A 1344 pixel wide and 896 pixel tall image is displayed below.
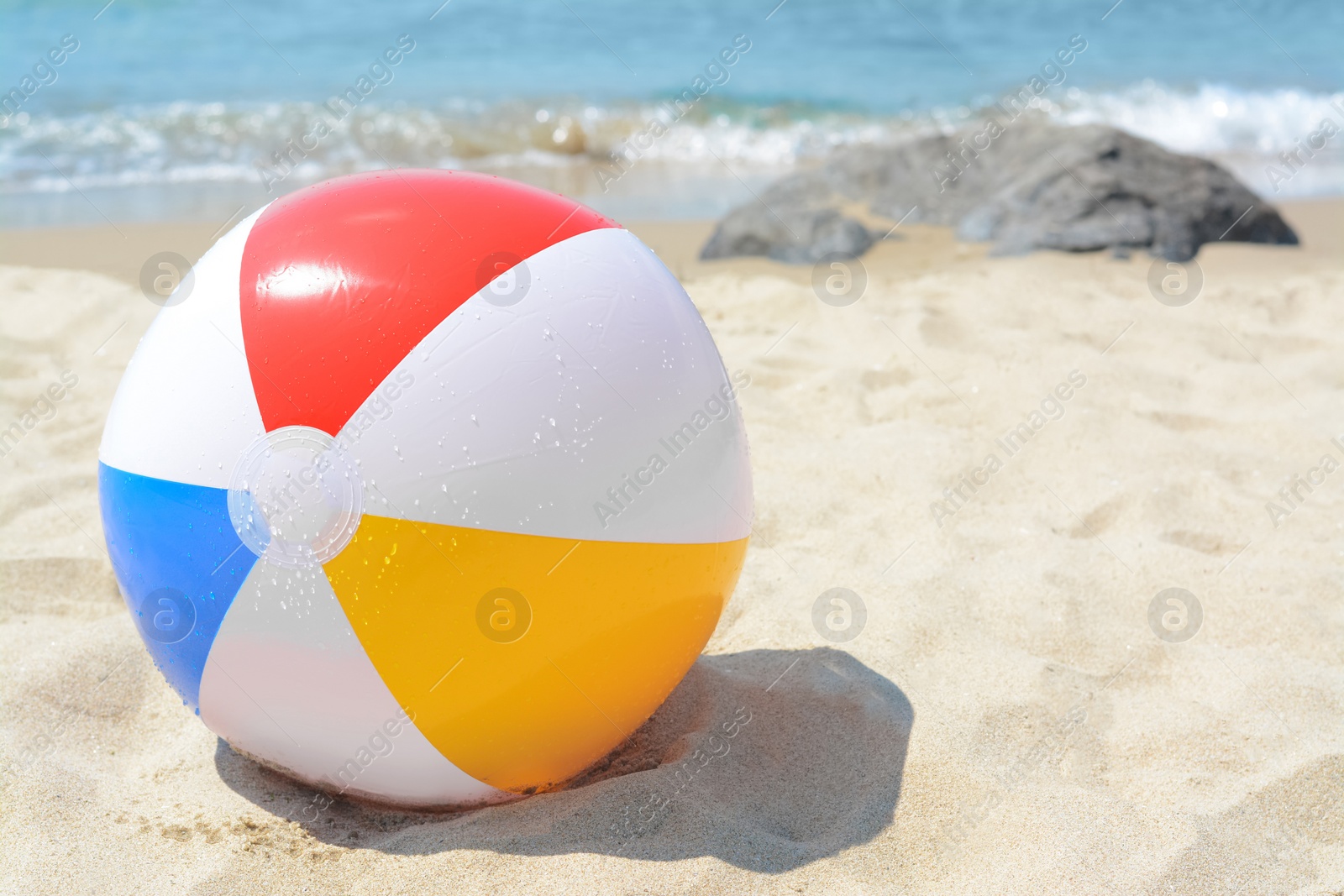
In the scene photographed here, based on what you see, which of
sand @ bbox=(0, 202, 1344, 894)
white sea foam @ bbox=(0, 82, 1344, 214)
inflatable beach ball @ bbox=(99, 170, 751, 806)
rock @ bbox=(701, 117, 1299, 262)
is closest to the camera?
inflatable beach ball @ bbox=(99, 170, 751, 806)

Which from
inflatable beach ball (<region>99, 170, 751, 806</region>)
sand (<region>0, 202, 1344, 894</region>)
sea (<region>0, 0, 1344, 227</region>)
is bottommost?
sea (<region>0, 0, 1344, 227</region>)

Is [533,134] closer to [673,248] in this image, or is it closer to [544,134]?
[544,134]

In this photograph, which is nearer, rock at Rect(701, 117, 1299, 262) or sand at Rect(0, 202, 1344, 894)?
sand at Rect(0, 202, 1344, 894)

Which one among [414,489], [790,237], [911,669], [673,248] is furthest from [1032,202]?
[414,489]

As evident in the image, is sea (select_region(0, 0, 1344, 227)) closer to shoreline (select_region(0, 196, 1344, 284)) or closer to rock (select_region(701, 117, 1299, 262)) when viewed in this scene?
shoreline (select_region(0, 196, 1344, 284))

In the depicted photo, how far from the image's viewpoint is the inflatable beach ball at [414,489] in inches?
88.5

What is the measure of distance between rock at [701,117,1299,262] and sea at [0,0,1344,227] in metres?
1.27

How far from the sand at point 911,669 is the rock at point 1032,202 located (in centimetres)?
142

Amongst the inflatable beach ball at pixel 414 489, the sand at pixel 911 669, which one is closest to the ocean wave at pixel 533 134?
the sand at pixel 911 669

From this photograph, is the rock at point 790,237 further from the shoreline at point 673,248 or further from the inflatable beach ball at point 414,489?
the inflatable beach ball at point 414,489

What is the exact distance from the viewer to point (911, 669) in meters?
3.22

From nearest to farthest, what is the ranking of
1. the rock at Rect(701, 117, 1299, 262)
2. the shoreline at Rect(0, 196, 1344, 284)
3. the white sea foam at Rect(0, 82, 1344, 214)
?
the shoreline at Rect(0, 196, 1344, 284) → the rock at Rect(701, 117, 1299, 262) → the white sea foam at Rect(0, 82, 1344, 214)

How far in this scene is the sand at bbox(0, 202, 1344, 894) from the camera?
246 cm

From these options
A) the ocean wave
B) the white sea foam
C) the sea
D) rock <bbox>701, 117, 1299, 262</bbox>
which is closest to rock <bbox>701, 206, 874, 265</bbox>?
rock <bbox>701, 117, 1299, 262</bbox>
